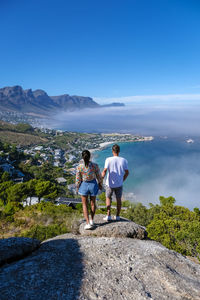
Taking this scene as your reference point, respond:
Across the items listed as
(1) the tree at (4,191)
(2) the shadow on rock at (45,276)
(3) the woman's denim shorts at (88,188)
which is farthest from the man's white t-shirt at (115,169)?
(1) the tree at (4,191)

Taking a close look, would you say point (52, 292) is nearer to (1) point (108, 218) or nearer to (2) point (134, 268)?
(2) point (134, 268)

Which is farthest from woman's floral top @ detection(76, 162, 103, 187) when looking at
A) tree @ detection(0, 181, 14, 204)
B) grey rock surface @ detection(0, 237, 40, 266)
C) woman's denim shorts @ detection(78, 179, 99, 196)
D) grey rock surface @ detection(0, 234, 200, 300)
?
tree @ detection(0, 181, 14, 204)

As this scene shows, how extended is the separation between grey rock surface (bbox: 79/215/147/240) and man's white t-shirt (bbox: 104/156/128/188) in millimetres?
1514

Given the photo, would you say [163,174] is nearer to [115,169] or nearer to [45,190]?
[45,190]

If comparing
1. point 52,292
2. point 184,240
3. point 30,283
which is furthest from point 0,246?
point 184,240

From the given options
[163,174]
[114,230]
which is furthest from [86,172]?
[163,174]

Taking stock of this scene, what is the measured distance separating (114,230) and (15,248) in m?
2.97

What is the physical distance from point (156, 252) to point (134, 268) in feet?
3.64

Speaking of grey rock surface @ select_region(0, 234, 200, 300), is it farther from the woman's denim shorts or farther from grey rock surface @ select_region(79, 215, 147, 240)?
the woman's denim shorts

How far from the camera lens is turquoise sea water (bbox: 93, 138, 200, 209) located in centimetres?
5803

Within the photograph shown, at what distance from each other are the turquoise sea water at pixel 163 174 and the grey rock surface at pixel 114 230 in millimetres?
47115

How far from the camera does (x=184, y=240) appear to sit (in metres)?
9.97

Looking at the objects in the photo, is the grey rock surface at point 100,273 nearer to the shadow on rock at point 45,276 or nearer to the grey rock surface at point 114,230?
the shadow on rock at point 45,276

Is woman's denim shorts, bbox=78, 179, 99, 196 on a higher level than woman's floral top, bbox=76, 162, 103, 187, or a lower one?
lower
